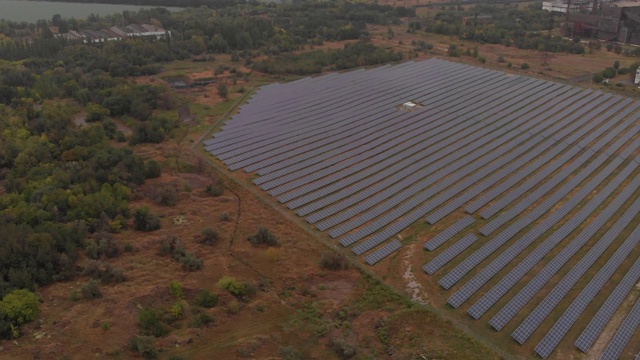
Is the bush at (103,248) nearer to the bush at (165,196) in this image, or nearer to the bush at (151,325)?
the bush at (165,196)

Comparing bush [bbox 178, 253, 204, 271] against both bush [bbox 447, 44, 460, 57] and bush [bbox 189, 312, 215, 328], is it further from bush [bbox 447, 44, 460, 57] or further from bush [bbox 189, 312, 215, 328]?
bush [bbox 447, 44, 460, 57]

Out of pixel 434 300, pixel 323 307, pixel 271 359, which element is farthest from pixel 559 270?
pixel 271 359

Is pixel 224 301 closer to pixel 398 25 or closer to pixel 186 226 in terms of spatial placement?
pixel 186 226

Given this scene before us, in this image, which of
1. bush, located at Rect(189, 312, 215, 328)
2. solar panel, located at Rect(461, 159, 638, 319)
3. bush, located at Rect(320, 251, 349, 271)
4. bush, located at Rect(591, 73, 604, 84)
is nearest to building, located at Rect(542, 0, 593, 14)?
bush, located at Rect(591, 73, 604, 84)

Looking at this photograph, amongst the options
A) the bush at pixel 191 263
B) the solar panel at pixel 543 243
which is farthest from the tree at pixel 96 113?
the solar panel at pixel 543 243

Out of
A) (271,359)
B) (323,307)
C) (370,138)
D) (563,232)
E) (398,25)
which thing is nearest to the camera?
(271,359)

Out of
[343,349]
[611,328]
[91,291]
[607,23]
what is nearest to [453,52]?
[607,23]
